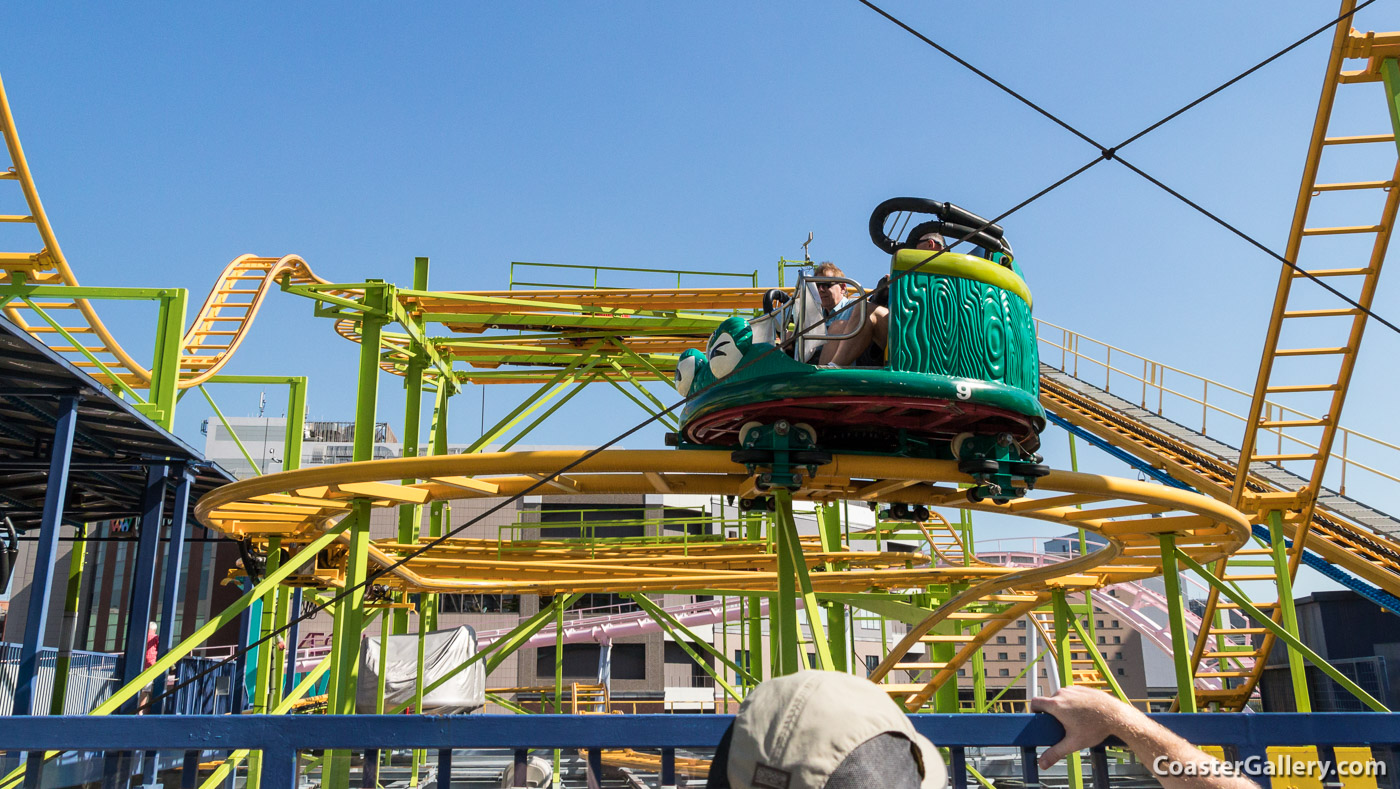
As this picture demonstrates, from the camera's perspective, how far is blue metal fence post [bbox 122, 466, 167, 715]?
491 inches

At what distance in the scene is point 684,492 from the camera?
8719mm

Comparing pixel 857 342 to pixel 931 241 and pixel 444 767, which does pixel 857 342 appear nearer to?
pixel 931 241

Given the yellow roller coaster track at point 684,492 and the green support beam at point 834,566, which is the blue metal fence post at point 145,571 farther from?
the green support beam at point 834,566

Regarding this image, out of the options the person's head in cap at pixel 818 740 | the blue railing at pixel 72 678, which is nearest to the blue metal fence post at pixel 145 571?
the blue railing at pixel 72 678

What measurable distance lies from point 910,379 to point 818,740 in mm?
4627

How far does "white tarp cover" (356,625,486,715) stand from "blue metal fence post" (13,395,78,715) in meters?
7.61

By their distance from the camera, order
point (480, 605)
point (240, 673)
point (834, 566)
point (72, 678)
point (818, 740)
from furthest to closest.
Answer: point (480, 605), point (240, 673), point (834, 566), point (72, 678), point (818, 740)

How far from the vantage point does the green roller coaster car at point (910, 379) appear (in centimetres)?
629

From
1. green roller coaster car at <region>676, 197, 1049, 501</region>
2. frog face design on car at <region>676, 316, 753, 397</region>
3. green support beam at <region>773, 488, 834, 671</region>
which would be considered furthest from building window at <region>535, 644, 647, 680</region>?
green roller coaster car at <region>676, 197, 1049, 501</region>

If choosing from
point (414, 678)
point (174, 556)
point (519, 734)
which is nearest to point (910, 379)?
point (519, 734)

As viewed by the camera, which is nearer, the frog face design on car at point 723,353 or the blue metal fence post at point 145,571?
the frog face design on car at point 723,353

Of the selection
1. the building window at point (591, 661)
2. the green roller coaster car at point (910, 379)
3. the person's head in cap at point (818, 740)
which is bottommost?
the building window at point (591, 661)

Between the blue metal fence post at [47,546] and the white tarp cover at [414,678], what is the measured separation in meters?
7.61

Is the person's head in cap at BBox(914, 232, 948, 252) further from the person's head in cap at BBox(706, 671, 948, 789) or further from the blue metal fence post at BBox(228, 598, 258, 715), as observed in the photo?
the blue metal fence post at BBox(228, 598, 258, 715)
